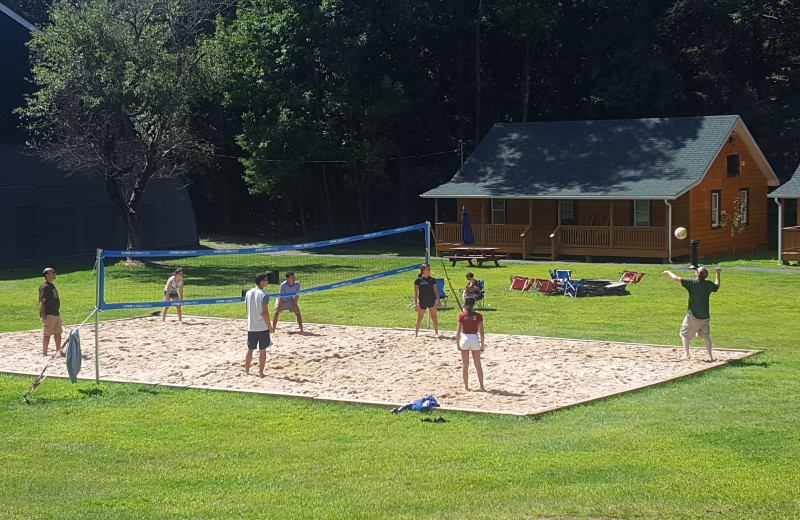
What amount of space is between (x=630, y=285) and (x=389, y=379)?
16231mm

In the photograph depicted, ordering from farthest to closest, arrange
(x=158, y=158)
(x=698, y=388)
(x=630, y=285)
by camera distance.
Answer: (x=158, y=158), (x=630, y=285), (x=698, y=388)

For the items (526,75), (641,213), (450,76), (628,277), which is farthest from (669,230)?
(450,76)

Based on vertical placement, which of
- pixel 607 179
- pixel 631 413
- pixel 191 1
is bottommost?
pixel 631 413

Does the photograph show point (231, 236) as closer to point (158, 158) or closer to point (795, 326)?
point (158, 158)

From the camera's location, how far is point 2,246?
149ft

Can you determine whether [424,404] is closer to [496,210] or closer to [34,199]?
[496,210]

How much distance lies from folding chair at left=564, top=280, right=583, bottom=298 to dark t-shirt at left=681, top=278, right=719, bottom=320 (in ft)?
34.9

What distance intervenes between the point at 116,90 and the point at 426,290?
74.1ft

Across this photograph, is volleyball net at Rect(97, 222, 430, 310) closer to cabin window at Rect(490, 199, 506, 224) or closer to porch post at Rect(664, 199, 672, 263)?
cabin window at Rect(490, 199, 506, 224)

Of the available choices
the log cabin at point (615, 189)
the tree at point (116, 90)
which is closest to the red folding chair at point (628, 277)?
the log cabin at point (615, 189)

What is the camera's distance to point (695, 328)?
61.4 feet

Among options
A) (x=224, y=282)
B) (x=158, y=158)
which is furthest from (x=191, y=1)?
(x=224, y=282)

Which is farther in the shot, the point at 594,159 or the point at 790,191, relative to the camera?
the point at 594,159

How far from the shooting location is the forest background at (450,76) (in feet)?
169
